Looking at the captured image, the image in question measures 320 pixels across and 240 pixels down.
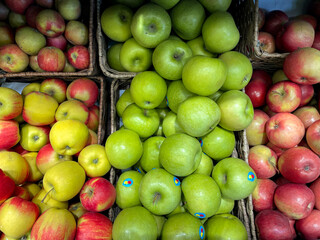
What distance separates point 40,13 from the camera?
1263 millimetres

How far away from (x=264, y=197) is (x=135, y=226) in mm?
711

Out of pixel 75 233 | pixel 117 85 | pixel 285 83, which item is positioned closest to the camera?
pixel 75 233

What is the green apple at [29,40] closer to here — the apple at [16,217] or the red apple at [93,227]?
the apple at [16,217]

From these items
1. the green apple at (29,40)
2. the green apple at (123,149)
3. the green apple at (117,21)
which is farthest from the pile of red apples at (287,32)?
the green apple at (29,40)

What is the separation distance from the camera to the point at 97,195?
917 mm

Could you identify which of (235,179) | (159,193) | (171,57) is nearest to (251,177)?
(235,179)

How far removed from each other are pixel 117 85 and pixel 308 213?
4.09 feet

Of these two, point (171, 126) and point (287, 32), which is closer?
point (171, 126)

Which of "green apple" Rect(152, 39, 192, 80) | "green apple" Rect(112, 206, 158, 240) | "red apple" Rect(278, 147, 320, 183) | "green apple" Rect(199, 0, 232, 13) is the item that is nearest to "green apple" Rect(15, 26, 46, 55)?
"green apple" Rect(152, 39, 192, 80)

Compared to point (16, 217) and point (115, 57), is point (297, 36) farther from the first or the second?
point (16, 217)

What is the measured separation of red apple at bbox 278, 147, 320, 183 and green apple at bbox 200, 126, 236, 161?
1.05 feet

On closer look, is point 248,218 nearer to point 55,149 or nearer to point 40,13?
point 55,149

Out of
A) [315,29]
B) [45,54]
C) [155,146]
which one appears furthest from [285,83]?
[45,54]

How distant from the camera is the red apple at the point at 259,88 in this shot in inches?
50.9
